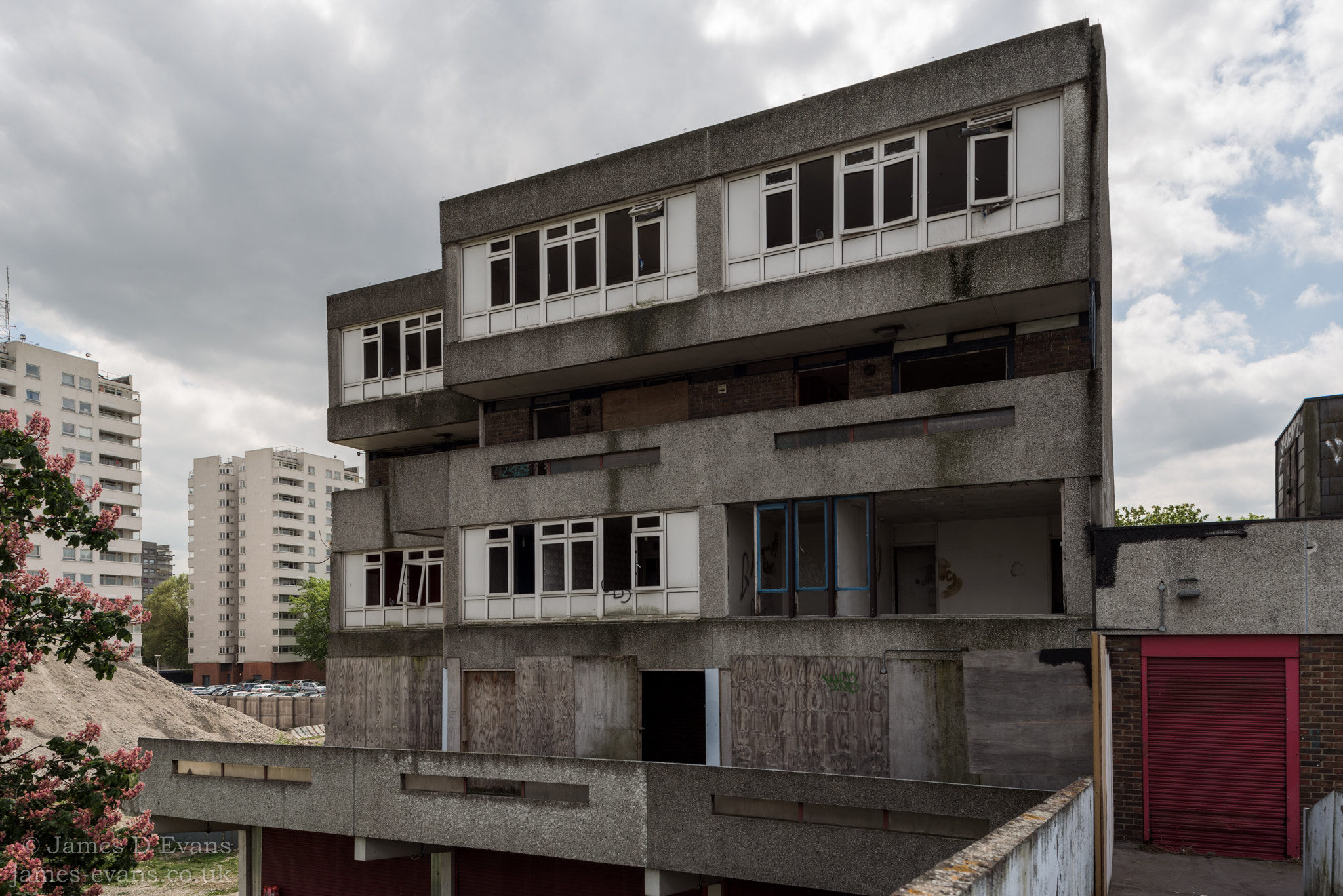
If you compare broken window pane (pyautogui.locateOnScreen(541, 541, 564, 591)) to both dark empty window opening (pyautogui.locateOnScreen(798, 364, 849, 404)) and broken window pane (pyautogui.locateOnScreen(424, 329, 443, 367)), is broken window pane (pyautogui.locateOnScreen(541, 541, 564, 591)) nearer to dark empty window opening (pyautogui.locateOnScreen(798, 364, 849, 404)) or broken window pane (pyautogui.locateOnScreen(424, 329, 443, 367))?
dark empty window opening (pyautogui.locateOnScreen(798, 364, 849, 404))

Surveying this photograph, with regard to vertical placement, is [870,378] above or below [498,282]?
below

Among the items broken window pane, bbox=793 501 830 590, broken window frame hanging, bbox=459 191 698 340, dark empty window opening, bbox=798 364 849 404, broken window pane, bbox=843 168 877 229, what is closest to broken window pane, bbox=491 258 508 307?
broken window frame hanging, bbox=459 191 698 340

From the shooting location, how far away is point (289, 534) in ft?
375

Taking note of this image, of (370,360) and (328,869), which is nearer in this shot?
(328,869)

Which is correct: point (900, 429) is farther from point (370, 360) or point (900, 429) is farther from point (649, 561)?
point (370, 360)

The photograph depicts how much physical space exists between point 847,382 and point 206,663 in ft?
354

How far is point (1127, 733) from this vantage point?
13852 millimetres

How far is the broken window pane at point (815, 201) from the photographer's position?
1777cm

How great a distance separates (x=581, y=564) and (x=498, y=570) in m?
2.09

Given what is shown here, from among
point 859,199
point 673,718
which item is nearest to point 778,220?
point 859,199

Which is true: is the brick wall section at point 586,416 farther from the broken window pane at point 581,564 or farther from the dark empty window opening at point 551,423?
the broken window pane at point 581,564

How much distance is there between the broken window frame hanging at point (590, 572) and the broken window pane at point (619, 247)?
4908mm

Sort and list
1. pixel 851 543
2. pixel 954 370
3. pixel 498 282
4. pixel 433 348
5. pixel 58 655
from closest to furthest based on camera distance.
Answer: pixel 58 655 < pixel 851 543 < pixel 954 370 < pixel 498 282 < pixel 433 348

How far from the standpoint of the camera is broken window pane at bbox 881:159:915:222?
16891mm
